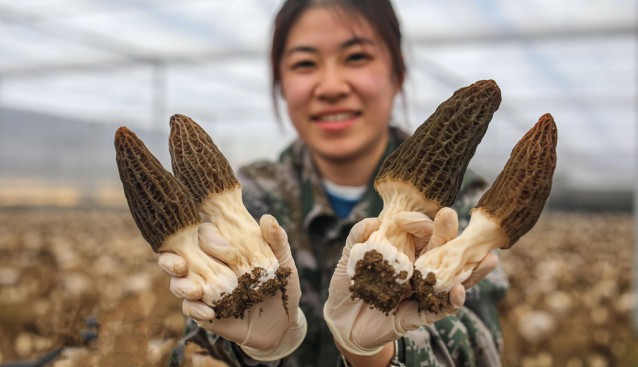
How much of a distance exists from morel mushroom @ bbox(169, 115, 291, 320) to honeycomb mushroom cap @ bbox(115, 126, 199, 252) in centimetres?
5

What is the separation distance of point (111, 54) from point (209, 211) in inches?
437

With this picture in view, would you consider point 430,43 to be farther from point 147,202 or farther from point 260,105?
point 260,105

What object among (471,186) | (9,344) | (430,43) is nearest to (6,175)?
(430,43)

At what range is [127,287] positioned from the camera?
9.50 ft

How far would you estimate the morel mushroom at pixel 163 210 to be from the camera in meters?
0.87

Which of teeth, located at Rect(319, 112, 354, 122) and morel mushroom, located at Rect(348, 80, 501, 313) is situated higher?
morel mushroom, located at Rect(348, 80, 501, 313)

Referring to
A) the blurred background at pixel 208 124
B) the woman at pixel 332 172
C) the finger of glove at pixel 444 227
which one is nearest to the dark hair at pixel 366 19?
the woman at pixel 332 172

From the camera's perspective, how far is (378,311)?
896 millimetres

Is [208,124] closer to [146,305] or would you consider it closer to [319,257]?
[146,305]

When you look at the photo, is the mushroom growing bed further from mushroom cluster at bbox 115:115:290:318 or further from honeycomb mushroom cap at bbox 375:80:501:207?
honeycomb mushroom cap at bbox 375:80:501:207

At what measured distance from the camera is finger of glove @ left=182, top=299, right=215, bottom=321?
0.87 m

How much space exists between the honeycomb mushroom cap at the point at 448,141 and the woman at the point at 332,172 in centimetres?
30

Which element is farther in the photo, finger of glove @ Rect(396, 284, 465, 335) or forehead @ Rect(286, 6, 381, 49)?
forehead @ Rect(286, 6, 381, 49)

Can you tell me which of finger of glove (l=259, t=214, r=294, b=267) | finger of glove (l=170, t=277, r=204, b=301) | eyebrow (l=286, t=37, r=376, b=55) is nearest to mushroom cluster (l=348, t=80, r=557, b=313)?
finger of glove (l=259, t=214, r=294, b=267)
